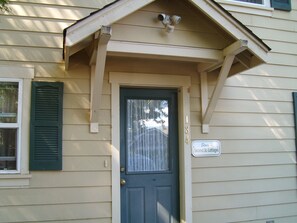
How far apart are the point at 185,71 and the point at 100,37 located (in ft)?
5.02

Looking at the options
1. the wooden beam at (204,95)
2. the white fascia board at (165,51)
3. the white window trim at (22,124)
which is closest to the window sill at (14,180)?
the white window trim at (22,124)

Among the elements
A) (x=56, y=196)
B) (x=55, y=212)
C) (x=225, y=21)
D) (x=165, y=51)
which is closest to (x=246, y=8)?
(x=225, y=21)

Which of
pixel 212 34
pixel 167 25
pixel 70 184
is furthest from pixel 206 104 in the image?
pixel 70 184

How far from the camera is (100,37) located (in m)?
3.17

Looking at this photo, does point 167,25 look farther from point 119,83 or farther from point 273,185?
point 273,185

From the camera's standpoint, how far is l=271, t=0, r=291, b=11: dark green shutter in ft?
16.2

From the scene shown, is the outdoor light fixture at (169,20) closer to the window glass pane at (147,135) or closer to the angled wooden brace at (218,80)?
the angled wooden brace at (218,80)

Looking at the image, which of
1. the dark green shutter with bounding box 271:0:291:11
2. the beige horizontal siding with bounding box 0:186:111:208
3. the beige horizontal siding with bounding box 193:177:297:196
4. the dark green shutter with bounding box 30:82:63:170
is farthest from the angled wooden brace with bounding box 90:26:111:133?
the dark green shutter with bounding box 271:0:291:11

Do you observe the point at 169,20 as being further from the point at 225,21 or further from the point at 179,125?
the point at 179,125

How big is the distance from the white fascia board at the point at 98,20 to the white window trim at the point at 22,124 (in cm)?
88

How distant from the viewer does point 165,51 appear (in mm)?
3648

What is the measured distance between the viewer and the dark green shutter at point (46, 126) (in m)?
3.71

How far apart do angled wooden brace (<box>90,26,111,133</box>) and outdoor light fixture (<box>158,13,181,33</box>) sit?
73 centimetres

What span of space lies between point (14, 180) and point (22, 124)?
0.62 metres
